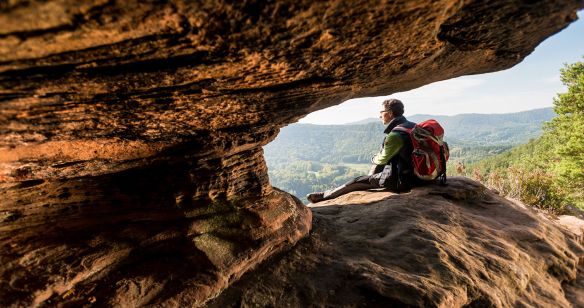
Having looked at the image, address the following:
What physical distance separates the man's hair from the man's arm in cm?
97

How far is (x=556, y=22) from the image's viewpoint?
3.23 metres

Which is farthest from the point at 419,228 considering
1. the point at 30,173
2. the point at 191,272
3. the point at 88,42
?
the point at 30,173

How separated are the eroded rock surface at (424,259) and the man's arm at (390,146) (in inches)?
36.3

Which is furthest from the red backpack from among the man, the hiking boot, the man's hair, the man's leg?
the hiking boot

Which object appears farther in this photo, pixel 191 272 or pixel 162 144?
pixel 162 144

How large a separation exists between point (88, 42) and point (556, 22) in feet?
15.3

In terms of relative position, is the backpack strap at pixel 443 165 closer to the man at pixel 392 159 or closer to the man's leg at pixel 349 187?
the man at pixel 392 159

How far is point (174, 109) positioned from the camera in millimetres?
3521

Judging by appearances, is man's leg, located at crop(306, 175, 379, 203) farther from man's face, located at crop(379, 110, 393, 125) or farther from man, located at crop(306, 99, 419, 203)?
man's face, located at crop(379, 110, 393, 125)

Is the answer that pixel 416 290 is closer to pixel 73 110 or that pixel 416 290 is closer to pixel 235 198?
pixel 235 198

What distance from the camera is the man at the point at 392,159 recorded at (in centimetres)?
672

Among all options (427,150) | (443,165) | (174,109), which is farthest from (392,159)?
(174,109)

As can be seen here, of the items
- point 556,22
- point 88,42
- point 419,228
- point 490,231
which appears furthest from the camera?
point 490,231

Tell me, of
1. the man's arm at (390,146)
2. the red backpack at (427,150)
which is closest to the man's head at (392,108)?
the red backpack at (427,150)
